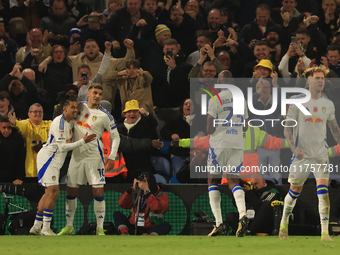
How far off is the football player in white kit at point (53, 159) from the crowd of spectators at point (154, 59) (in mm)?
946

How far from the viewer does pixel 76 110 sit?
26.7 ft

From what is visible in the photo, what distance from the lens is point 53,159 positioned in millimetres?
8039

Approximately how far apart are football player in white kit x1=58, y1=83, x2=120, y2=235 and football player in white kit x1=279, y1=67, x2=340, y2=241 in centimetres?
280

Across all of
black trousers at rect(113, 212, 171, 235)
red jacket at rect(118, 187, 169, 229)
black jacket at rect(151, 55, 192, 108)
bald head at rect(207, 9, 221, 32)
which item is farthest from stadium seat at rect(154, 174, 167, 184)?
bald head at rect(207, 9, 221, 32)

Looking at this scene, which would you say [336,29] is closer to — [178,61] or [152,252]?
[178,61]

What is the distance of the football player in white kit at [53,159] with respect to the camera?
7.94 metres

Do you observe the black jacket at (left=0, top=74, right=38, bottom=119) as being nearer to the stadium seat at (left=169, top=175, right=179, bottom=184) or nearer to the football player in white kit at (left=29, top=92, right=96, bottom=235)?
the football player in white kit at (left=29, top=92, right=96, bottom=235)

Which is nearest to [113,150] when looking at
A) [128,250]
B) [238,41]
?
[128,250]

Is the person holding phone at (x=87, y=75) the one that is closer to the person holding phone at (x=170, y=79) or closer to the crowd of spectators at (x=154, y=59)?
the crowd of spectators at (x=154, y=59)

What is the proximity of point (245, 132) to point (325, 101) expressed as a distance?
2.02 metres

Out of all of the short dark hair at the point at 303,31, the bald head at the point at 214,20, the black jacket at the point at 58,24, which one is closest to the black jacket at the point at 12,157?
the black jacket at the point at 58,24

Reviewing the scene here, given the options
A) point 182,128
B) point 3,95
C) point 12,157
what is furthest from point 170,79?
point 12,157

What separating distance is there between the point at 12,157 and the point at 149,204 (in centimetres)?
258

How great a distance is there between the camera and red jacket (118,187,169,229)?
8305 millimetres
